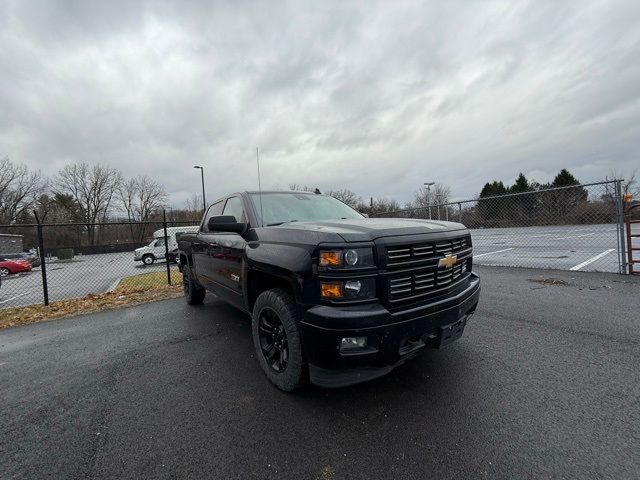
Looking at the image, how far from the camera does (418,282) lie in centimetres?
239

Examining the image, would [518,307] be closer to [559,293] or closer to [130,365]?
[559,293]

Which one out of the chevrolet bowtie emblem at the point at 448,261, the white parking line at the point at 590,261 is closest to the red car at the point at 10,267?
the chevrolet bowtie emblem at the point at 448,261

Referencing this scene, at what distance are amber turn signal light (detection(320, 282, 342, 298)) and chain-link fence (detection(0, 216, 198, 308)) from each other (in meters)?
6.02

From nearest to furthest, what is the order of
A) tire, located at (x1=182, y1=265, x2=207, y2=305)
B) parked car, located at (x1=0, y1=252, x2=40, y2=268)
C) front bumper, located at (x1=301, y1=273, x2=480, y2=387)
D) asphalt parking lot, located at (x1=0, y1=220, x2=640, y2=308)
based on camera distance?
1. front bumper, located at (x1=301, y1=273, x2=480, y2=387)
2. tire, located at (x1=182, y1=265, x2=207, y2=305)
3. asphalt parking lot, located at (x1=0, y1=220, x2=640, y2=308)
4. parked car, located at (x1=0, y1=252, x2=40, y2=268)

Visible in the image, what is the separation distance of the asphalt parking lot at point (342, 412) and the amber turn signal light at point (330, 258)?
45.5 inches

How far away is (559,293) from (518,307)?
129 cm

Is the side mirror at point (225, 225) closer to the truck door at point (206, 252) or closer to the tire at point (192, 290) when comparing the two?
the truck door at point (206, 252)

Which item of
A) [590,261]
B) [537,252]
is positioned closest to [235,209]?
[590,261]

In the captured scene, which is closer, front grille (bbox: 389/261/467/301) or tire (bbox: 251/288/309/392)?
front grille (bbox: 389/261/467/301)

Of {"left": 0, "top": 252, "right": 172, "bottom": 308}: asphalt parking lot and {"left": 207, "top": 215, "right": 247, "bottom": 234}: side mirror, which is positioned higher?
{"left": 207, "top": 215, "right": 247, "bottom": 234}: side mirror

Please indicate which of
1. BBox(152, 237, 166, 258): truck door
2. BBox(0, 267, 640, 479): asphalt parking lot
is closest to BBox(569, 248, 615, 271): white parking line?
BBox(0, 267, 640, 479): asphalt parking lot

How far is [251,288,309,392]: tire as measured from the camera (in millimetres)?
2400

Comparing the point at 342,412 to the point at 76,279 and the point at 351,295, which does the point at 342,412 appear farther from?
the point at 76,279

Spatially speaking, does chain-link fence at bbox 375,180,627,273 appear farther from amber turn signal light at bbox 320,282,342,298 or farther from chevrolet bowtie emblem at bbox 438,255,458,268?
amber turn signal light at bbox 320,282,342,298
